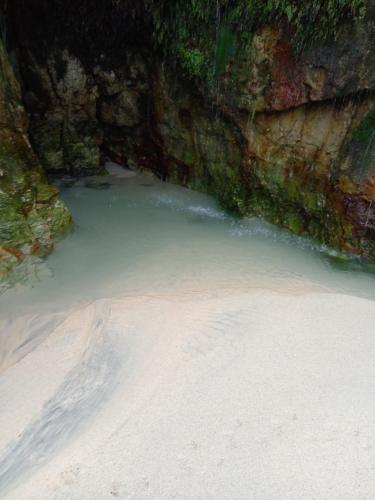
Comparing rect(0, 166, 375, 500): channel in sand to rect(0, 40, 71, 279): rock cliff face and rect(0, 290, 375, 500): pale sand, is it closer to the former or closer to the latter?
rect(0, 290, 375, 500): pale sand

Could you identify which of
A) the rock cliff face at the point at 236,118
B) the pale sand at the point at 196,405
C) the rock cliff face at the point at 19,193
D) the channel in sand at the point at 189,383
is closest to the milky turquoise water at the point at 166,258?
the channel in sand at the point at 189,383

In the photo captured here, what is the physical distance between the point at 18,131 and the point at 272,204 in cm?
406

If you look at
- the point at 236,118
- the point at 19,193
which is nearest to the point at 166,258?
the point at 19,193

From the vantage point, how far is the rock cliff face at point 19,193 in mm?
4895

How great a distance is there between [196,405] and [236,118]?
499cm

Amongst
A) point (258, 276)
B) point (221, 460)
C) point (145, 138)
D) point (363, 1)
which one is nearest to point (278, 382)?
point (221, 460)

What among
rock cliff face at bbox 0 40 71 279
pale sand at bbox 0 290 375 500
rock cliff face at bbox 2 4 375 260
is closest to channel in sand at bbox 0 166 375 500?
pale sand at bbox 0 290 375 500

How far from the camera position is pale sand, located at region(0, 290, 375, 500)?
6.81 feet

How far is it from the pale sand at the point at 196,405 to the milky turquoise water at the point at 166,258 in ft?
2.70

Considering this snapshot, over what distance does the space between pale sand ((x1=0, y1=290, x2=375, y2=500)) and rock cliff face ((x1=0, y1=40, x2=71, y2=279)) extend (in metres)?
1.49

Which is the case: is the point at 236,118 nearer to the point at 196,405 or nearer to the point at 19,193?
the point at 19,193

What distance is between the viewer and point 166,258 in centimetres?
547

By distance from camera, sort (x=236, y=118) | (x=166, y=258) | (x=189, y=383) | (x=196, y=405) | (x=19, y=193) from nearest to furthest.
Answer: (x=196, y=405) < (x=189, y=383) < (x=19, y=193) < (x=166, y=258) < (x=236, y=118)

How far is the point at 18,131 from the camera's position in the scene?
526 cm
